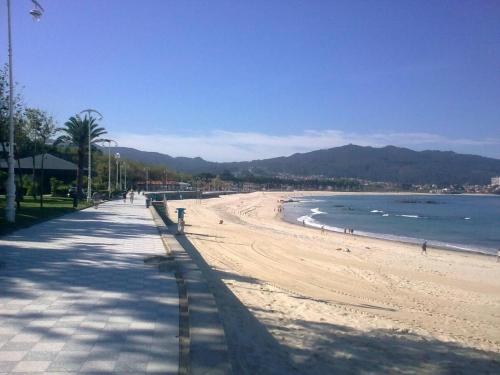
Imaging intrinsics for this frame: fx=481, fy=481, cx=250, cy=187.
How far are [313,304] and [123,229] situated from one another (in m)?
8.82

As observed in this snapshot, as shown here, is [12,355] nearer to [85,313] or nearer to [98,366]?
[98,366]

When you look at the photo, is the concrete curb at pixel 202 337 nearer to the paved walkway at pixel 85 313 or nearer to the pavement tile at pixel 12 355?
the paved walkway at pixel 85 313

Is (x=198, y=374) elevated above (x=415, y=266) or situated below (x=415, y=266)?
above

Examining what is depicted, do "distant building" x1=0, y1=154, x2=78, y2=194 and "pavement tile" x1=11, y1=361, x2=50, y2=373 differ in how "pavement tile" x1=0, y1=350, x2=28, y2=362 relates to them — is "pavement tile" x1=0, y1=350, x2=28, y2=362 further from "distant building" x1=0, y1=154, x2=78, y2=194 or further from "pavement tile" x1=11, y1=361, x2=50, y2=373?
"distant building" x1=0, y1=154, x2=78, y2=194

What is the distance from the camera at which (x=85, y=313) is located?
530 centimetres

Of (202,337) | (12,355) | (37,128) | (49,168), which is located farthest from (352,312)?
(49,168)

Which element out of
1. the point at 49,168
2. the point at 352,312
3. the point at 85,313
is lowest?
the point at 352,312

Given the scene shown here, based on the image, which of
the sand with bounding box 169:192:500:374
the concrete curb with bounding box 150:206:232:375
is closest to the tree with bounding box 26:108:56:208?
the sand with bounding box 169:192:500:374

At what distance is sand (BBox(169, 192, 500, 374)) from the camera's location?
5238 millimetres

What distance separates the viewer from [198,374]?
3.57 meters

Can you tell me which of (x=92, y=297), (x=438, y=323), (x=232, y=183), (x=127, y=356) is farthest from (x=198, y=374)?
(x=232, y=183)

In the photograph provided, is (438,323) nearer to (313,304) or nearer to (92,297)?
(313,304)

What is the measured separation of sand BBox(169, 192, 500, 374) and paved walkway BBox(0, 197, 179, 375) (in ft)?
2.67

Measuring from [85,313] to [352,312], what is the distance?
5.03m
